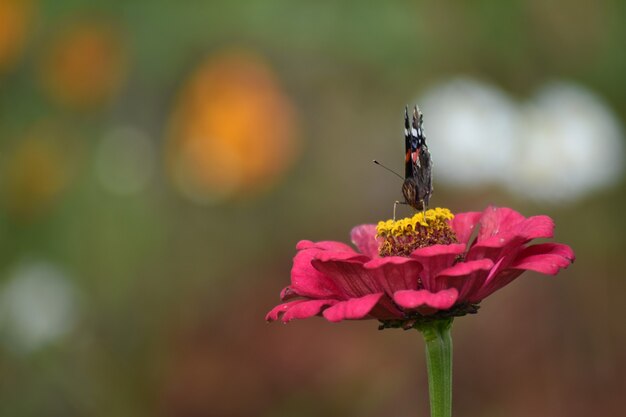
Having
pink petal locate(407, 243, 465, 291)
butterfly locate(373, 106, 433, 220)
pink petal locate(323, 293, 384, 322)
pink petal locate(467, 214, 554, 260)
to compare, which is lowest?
pink petal locate(323, 293, 384, 322)

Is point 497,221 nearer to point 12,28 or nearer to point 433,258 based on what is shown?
point 433,258

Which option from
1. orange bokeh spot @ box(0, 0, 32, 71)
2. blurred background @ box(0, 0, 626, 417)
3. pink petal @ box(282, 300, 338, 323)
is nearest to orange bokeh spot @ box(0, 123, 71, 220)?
blurred background @ box(0, 0, 626, 417)

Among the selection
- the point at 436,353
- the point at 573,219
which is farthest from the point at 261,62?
the point at 436,353

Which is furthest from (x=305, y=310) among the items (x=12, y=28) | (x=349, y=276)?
(x=12, y=28)

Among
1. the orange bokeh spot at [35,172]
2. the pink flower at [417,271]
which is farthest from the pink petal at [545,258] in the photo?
the orange bokeh spot at [35,172]

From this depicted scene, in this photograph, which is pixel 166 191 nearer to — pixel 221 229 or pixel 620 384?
pixel 221 229

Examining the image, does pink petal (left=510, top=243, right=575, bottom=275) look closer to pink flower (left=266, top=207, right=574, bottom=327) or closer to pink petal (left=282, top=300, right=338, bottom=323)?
pink flower (left=266, top=207, right=574, bottom=327)

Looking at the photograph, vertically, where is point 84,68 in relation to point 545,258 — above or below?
above
